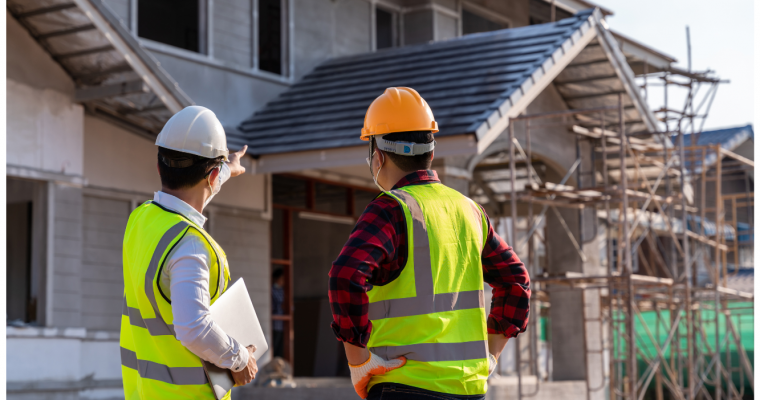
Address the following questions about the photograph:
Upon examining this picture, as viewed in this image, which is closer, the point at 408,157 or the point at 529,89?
the point at 408,157

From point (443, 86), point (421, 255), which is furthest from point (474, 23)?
point (421, 255)

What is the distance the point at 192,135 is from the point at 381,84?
1014 centimetres

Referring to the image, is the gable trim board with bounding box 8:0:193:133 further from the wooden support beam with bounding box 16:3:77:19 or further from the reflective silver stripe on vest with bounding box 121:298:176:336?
the reflective silver stripe on vest with bounding box 121:298:176:336

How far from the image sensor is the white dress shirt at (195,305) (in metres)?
3.14

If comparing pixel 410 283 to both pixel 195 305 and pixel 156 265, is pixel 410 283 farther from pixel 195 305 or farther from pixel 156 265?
pixel 156 265

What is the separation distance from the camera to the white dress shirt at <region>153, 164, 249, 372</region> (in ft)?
10.3

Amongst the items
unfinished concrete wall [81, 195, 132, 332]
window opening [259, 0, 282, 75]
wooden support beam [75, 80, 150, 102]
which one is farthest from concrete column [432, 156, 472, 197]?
wooden support beam [75, 80, 150, 102]

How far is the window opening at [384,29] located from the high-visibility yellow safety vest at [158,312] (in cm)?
1475

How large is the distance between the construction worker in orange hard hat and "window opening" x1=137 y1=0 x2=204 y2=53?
10.7 m

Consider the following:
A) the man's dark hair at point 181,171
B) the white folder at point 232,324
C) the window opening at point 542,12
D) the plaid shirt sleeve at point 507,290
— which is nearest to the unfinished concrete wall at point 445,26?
the window opening at point 542,12

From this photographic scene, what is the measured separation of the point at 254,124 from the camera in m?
13.7

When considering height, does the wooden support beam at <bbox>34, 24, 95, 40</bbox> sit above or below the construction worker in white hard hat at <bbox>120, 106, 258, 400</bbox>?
above

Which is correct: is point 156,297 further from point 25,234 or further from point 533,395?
point 533,395

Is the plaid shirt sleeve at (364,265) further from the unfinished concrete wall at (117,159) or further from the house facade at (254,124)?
the unfinished concrete wall at (117,159)
